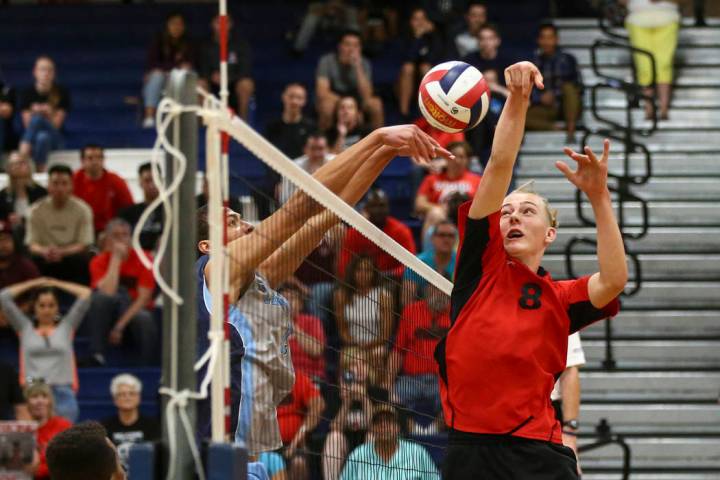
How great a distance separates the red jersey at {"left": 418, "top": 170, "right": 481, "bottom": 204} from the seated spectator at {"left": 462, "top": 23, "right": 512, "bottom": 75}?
7.99ft

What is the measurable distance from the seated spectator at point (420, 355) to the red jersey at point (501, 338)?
81cm

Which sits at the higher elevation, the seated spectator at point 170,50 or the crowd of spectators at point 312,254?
the seated spectator at point 170,50

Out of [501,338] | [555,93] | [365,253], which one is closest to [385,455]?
[501,338]

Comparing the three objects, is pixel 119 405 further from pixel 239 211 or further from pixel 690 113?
pixel 690 113

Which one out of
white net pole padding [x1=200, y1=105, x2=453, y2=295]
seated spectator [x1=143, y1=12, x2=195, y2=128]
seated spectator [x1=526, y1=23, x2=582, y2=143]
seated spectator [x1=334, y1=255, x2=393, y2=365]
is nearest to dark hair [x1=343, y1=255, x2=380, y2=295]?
seated spectator [x1=334, y1=255, x2=393, y2=365]

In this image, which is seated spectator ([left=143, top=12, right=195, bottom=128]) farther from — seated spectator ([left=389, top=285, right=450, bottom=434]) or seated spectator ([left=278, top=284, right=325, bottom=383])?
seated spectator ([left=278, top=284, right=325, bottom=383])

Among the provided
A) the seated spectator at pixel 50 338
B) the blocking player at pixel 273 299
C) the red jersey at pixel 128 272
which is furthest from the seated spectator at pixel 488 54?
the blocking player at pixel 273 299

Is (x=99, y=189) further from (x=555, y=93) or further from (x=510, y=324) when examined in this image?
(x=510, y=324)

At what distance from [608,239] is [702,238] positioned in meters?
9.16

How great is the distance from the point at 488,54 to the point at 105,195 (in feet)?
15.3

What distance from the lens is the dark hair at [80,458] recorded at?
4.96m

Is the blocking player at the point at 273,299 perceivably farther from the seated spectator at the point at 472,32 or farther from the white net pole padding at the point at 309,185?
the seated spectator at the point at 472,32

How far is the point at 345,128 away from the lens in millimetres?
15320

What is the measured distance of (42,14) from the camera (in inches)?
786
